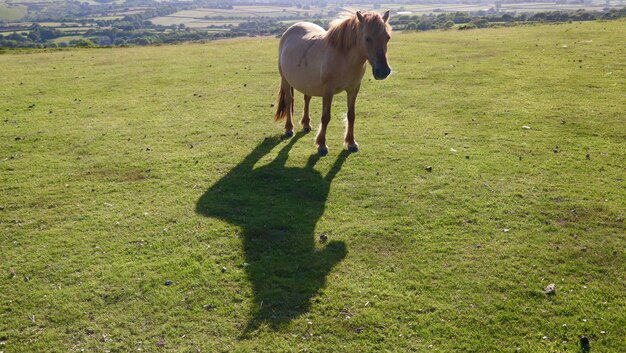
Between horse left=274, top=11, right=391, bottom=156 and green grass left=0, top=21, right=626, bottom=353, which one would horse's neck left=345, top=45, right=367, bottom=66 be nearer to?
horse left=274, top=11, right=391, bottom=156

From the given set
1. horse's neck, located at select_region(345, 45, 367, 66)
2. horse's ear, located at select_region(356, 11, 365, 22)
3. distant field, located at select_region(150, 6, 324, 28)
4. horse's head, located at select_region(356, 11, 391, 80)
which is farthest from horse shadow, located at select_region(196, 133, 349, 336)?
distant field, located at select_region(150, 6, 324, 28)

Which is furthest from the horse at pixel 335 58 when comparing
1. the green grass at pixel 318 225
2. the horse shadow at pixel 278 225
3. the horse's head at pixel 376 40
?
the horse shadow at pixel 278 225

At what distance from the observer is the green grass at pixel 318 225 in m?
4.71

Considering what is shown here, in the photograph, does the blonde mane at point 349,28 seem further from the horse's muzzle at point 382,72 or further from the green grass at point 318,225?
the green grass at point 318,225

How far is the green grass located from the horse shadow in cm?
3

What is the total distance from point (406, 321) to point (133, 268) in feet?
11.8

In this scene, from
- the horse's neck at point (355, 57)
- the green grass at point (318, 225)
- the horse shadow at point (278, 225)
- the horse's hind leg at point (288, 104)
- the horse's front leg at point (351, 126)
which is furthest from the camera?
the horse's hind leg at point (288, 104)

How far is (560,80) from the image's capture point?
1446cm

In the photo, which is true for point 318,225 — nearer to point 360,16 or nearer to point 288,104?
point 360,16

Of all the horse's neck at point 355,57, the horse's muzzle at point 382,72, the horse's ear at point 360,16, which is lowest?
the horse's muzzle at point 382,72

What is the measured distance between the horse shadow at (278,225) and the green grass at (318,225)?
30 mm

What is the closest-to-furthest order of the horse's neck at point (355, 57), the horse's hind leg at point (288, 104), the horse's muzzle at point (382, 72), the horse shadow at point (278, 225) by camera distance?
the horse shadow at point (278, 225) < the horse's muzzle at point (382, 72) < the horse's neck at point (355, 57) < the horse's hind leg at point (288, 104)

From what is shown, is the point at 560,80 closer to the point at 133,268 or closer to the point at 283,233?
the point at 283,233

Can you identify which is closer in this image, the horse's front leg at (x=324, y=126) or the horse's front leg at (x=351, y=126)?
the horse's front leg at (x=324, y=126)
